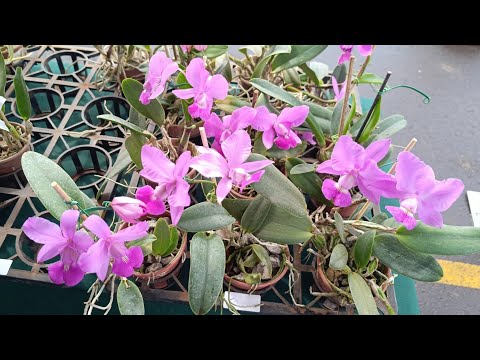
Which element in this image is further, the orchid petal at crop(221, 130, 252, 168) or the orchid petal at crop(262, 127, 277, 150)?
the orchid petal at crop(262, 127, 277, 150)

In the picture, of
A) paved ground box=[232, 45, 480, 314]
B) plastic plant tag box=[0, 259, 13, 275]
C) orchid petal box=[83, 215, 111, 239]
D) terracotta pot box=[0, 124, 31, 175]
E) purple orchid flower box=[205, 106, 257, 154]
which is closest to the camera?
orchid petal box=[83, 215, 111, 239]

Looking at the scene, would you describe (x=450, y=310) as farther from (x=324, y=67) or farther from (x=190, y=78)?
(x=190, y=78)

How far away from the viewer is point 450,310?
4.42 ft

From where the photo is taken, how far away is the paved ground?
1.38 m

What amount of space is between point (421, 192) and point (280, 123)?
24cm

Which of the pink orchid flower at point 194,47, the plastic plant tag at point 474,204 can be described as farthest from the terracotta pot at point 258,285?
the plastic plant tag at point 474,204

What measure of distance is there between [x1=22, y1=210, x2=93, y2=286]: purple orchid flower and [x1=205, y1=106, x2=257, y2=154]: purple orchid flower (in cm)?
24

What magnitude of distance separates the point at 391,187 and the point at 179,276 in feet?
1.42

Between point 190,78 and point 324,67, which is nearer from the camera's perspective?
point 190,78

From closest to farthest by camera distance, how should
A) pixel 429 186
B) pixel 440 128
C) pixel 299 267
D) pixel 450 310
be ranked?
pixel 429 186 → pixel 299 267 → pixel 450 310 → pixel 440 128

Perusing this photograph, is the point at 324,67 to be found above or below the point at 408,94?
above

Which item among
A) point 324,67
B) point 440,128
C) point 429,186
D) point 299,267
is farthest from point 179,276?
point 440,128

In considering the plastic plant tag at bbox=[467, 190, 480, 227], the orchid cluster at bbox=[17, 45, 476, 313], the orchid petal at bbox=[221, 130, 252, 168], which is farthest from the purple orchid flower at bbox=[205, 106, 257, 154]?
the plastic plant tag at bbox=[467, 190, 480, 227]

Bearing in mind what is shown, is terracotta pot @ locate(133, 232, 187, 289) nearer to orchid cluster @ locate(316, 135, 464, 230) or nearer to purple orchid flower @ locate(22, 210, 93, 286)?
purple orchid flower @ locate(22, 210, 93, 286)
